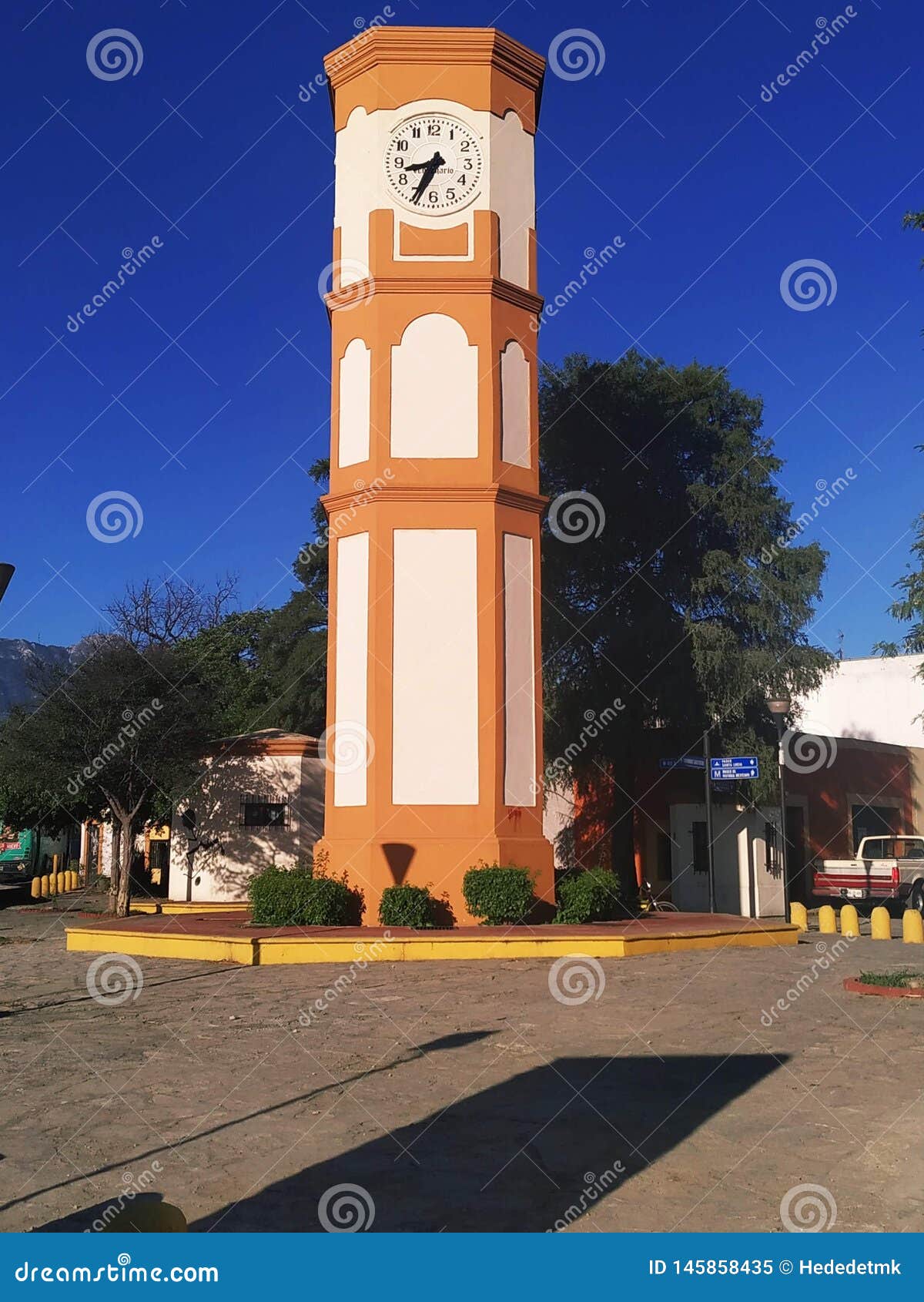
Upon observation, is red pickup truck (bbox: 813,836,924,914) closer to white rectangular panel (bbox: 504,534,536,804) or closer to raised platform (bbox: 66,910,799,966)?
raised platform (bbox: 66,910,799,966)

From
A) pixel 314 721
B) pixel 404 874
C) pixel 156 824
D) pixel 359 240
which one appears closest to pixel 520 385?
Result: pixel 359 240

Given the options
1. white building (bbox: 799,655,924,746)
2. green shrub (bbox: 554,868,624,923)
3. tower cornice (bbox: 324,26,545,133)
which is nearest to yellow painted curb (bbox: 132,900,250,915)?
green shrub (bbox: 554,868,624,923)

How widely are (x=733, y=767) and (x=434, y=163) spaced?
13.1 meters

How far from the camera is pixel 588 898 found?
19969 millimetres

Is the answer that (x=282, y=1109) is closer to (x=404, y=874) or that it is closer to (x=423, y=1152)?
(x=423, y=1152)

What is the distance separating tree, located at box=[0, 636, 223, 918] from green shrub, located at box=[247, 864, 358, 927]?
6.00 m

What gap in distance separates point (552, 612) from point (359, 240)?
1237 cm

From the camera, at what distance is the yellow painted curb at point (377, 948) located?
55.3 ft

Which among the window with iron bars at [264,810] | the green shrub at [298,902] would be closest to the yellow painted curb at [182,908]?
the window with iron bars at [264,810]

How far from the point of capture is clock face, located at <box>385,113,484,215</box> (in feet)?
72.6

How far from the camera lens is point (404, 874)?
19688 mm

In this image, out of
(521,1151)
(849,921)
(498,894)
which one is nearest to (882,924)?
(849,921)

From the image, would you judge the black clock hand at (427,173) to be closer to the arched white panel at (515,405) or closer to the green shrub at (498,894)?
the arched white panel at (515,405)

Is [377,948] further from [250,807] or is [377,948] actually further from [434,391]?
[250,807]
